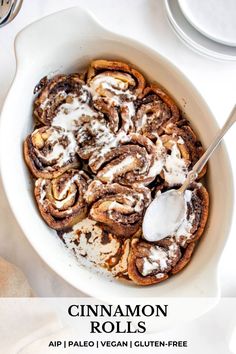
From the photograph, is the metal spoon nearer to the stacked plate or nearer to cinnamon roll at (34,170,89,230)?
cinnamon roll at (34,170,89,230)

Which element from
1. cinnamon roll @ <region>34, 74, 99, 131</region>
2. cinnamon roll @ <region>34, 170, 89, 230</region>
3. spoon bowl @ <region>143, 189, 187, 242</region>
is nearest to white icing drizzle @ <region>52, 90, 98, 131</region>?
cinnamon roll @ <region>34, 74, 99, 131</region>

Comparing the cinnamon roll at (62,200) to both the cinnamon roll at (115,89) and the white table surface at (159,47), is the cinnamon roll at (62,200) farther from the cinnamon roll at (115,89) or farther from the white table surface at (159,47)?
the white table surface at (159,47)

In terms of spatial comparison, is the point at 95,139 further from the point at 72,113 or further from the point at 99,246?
the point at 99,246

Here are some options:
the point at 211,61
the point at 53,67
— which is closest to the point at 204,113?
the point at 211,61

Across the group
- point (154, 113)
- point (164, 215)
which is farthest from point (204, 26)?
point (164, 215)

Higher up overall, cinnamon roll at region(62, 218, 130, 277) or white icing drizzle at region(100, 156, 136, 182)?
white icing drizzle at region(100, 156, 136, 182)

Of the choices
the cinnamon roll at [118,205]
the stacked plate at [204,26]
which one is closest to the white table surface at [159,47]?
the stacked plate at [204,26]

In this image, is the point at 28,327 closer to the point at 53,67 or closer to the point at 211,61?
the point at 53,67

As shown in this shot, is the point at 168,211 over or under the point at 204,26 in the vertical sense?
under
